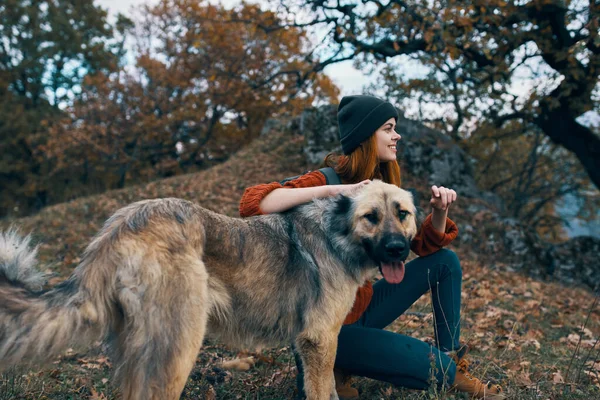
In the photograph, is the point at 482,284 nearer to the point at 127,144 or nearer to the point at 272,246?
the point at 272,246

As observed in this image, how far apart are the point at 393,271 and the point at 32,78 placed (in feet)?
90.0

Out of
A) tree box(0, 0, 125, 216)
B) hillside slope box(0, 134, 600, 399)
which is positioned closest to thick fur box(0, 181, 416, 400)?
hillside slope box(0, 134, 600, 399)

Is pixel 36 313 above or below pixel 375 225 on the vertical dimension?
below

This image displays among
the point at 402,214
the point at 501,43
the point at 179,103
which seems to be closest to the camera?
the point at 402,214

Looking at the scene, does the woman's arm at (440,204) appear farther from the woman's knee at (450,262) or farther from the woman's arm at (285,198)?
the woman's arm at (285,198)

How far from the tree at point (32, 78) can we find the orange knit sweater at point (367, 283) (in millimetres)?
23300

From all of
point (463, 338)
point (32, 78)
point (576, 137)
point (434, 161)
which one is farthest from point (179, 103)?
point (463, 338)

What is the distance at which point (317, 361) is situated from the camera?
→ 9.34 feet

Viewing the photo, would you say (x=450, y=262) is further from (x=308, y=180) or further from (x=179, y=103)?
(x=179, y=103)

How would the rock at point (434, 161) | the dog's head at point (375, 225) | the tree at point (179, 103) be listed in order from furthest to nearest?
the tree at point (179, 103) < the rock at point (434, 161) < the dog's head at point (375, 225)

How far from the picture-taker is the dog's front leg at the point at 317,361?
2842mm

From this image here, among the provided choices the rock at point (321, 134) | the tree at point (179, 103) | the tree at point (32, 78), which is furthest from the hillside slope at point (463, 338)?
the tree at point (32, 78)

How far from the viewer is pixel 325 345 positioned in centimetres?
284

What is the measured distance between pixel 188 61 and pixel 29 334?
21.8 m
